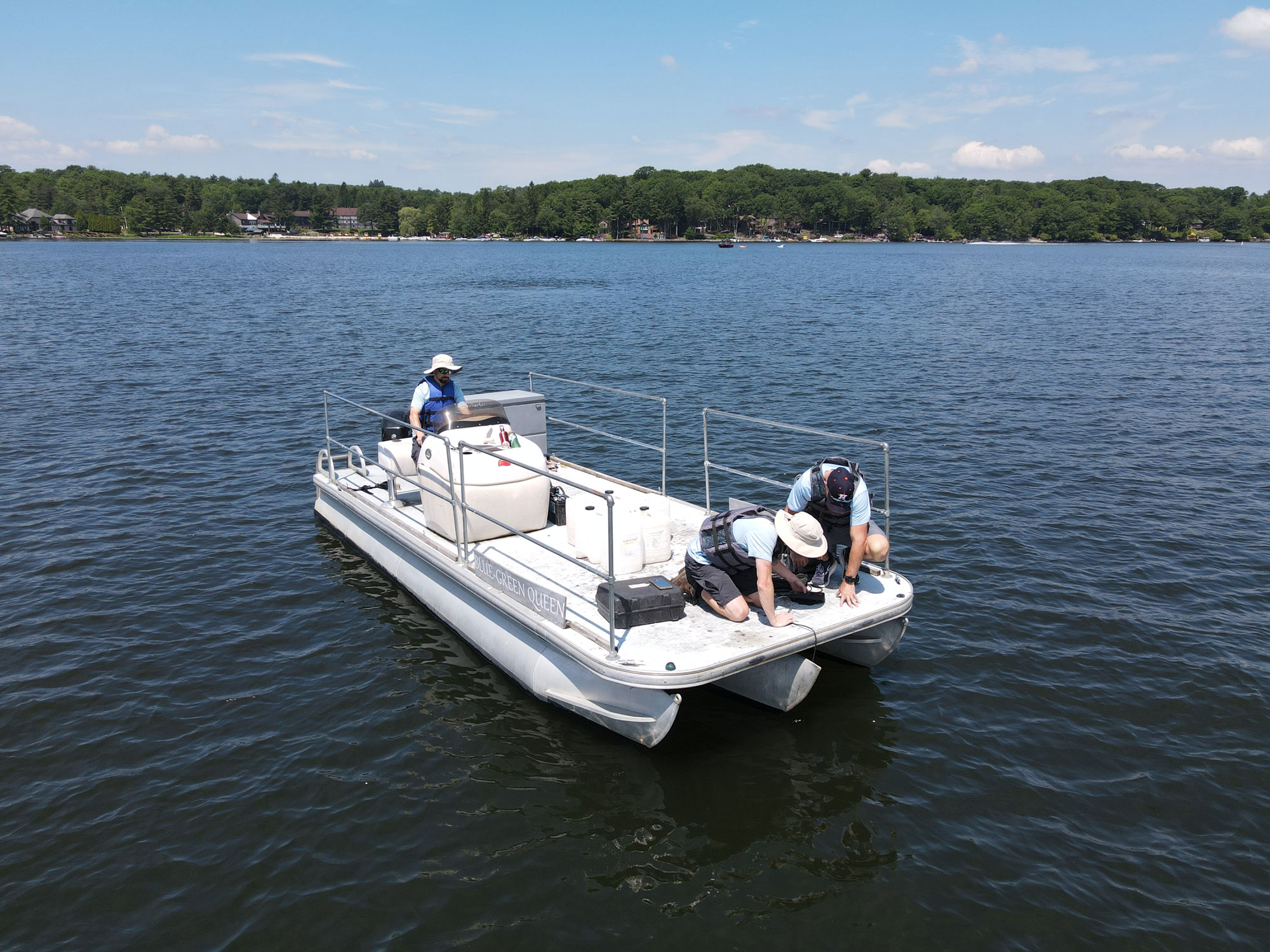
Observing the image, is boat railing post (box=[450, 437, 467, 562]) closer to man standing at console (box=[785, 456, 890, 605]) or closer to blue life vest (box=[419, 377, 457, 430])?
blue life vest (box=[419, 377, 457, 430])

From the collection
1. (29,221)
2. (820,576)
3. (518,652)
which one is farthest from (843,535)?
(29,221)

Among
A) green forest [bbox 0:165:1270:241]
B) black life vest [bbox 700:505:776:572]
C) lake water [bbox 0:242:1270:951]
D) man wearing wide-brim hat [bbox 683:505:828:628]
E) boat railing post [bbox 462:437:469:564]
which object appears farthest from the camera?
green forest [bbox 0:165:1270:241]

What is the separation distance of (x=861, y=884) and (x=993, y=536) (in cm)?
778

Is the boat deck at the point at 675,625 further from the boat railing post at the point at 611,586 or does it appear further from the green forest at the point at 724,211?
the green forest at the point at 724,211

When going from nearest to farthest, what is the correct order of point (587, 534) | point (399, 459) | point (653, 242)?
1. point (587, 534)
2. point (399, 459)
3. point (653, 242)

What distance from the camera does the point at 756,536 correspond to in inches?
281

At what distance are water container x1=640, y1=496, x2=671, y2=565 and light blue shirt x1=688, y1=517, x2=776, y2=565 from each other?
1.23 meters

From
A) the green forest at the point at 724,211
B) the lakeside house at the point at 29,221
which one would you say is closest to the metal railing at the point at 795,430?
the green forest at the point at 724,211

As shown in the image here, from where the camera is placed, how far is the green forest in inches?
6895

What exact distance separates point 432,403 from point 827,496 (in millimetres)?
5270

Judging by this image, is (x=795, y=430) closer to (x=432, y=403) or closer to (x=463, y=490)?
(x=463, y=490)

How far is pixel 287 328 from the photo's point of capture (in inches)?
1357

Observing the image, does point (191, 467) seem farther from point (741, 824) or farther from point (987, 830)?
point (987, 830)

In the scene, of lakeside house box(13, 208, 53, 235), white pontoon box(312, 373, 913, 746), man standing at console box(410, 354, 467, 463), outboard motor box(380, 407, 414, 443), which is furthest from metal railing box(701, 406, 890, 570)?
lakeside house box(13, 208, 53, 235)
